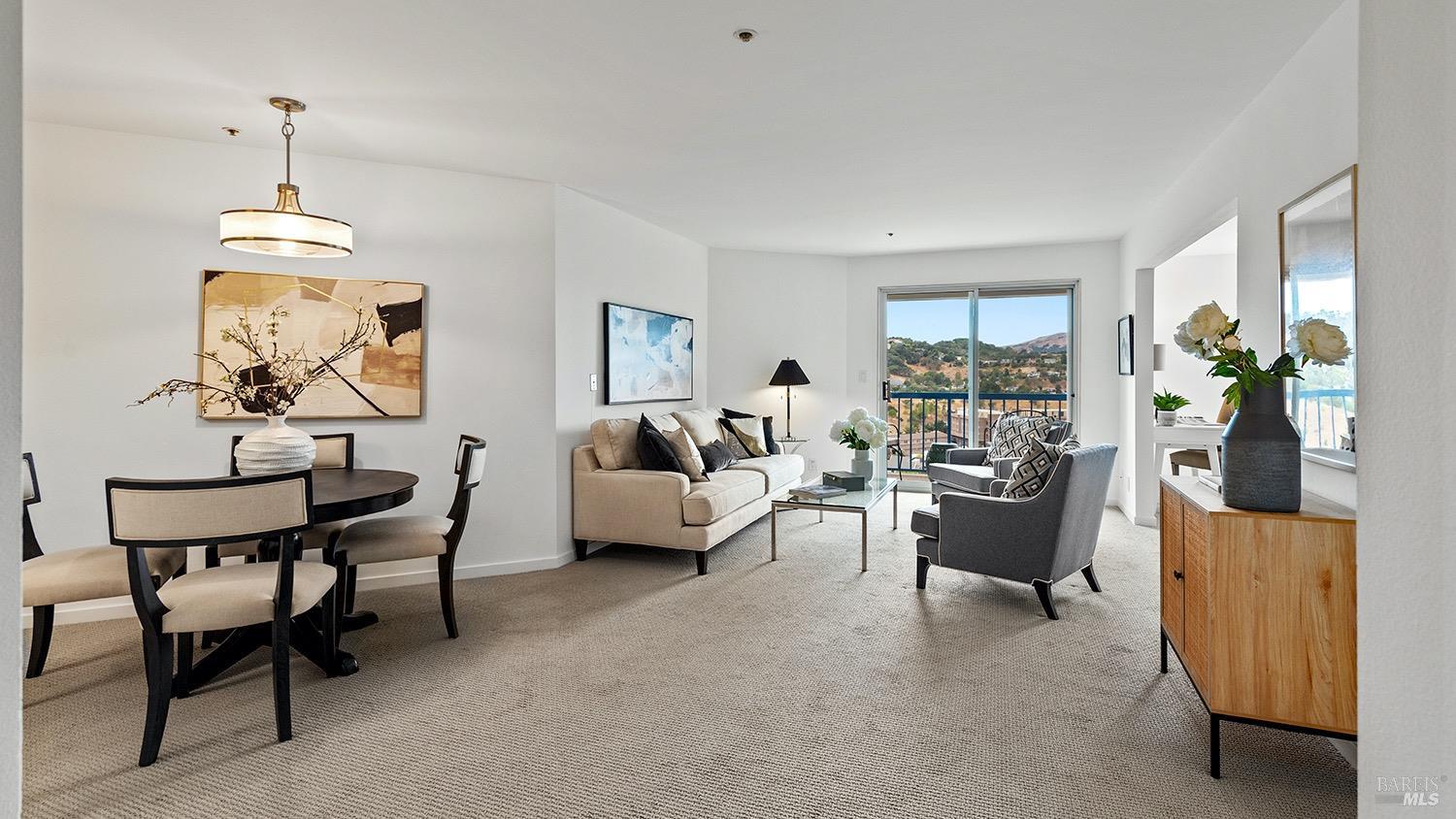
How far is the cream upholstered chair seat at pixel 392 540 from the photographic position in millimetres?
2975

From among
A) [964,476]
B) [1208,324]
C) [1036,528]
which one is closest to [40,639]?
[1036,528]

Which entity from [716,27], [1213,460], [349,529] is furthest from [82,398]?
[1213,460]

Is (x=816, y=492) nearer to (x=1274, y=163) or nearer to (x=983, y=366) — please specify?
(x=1274, y=163)

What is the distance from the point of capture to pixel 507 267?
423 cm

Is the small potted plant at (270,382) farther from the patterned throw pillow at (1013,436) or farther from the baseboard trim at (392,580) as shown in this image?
the patterned throw pillow at (1013,436)

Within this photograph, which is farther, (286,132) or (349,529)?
(286,132)

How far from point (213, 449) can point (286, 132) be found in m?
1.66

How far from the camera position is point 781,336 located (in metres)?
7.07

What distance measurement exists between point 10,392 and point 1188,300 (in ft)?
25.9

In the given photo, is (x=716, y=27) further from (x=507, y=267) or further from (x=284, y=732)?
(x=284, y=732)

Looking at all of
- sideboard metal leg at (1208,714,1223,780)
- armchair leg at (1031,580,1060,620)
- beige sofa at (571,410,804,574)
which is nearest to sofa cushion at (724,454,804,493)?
beige sofa at (571,410,804,574)

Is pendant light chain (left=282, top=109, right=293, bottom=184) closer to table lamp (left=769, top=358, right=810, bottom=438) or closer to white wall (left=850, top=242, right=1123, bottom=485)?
table lamp (left=769, top=358, right=810, bottom=438)

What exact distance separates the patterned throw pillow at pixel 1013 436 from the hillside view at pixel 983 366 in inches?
52.9

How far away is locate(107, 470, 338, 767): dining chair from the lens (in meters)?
2.11
